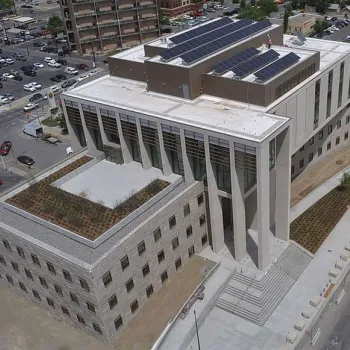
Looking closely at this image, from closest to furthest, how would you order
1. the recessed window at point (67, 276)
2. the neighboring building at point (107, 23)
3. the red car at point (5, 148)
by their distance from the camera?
the recessed window at point (67, 276)
the red car at point (5, 148)
the neighboring building at point (107, 23)

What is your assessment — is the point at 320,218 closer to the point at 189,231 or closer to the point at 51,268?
the point at 189,231

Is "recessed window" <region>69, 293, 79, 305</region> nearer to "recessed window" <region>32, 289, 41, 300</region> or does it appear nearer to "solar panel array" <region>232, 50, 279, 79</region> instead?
"recessed window" <region>32, 289, 41, 300</region>

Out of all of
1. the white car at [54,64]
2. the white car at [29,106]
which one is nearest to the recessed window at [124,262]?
the white car at [29,106]

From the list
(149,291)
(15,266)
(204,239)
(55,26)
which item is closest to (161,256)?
(149,291)

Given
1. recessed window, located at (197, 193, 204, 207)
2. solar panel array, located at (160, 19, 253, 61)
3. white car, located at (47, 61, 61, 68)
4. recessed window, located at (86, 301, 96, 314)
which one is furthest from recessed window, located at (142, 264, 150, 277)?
white car, located at (47, 61, 61, 68)

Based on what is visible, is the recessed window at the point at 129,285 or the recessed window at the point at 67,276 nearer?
the recessed window at the point at 67,276

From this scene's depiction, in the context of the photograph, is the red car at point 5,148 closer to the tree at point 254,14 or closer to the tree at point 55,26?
the tree at point 55,26

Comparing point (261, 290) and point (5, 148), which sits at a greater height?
point (5, 148)
